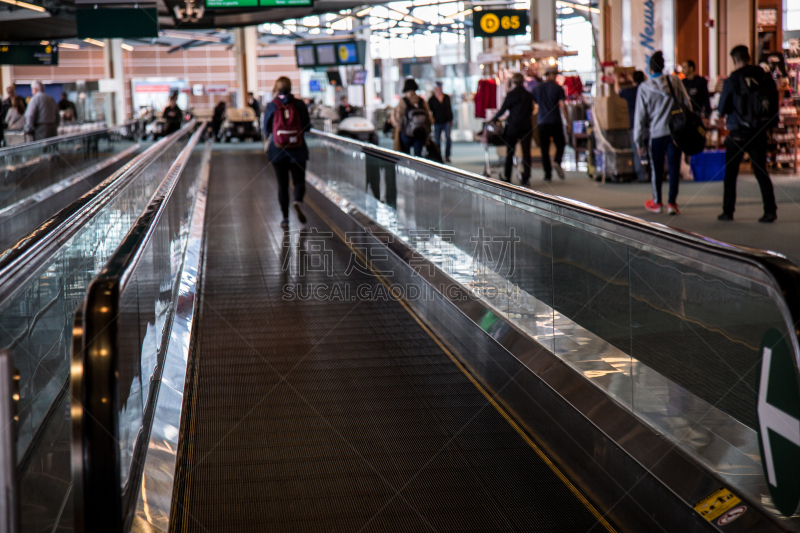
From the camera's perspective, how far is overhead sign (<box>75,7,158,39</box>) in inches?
800

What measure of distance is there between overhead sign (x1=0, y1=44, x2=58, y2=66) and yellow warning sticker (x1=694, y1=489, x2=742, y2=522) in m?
32.9

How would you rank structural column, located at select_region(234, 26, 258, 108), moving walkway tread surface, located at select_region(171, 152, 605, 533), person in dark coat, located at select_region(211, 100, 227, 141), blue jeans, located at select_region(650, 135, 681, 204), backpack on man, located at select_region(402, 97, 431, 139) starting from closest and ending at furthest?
moving walkway tread surface, located at select_region(171, 152, 605, 533) → blue jeans, located at select_region(650, 135, 681, 204) → backpack on man, located at select_region(402, 97, 431, 139) → person in dark coat, located at select_region(211, 100, 227, 141) → structural column, located at select_region(234, 26, 258, 108)

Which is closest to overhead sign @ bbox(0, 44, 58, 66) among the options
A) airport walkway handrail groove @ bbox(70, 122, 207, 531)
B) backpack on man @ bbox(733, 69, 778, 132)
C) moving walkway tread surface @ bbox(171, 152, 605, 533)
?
moving walkway tread surface @ bbox(171, 152, 605, 533)

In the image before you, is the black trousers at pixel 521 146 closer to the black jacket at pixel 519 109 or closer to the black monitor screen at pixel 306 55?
the black jacket at pixel 519 109

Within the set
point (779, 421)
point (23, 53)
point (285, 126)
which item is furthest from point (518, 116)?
point (23, 53)

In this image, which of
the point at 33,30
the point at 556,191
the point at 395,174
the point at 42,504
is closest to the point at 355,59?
the point at 33,30

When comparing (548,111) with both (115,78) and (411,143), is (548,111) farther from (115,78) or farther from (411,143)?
(115,78)

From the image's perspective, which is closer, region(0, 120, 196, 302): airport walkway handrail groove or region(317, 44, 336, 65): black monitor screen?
region(0, 120, 196, 302): airport walkway handrail groove

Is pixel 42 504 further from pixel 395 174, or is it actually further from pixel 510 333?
pixel 395 174

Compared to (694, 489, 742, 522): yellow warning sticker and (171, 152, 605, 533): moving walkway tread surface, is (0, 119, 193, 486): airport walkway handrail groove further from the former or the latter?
(694, 489, 742, 522): yellow warning sticker

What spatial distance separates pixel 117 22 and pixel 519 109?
1290cm

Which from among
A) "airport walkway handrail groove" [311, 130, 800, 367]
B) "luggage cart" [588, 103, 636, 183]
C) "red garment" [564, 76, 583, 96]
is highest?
"red garment" [564, 76, 583, 96]

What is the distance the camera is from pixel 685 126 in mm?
8758

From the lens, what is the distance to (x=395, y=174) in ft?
28.4
